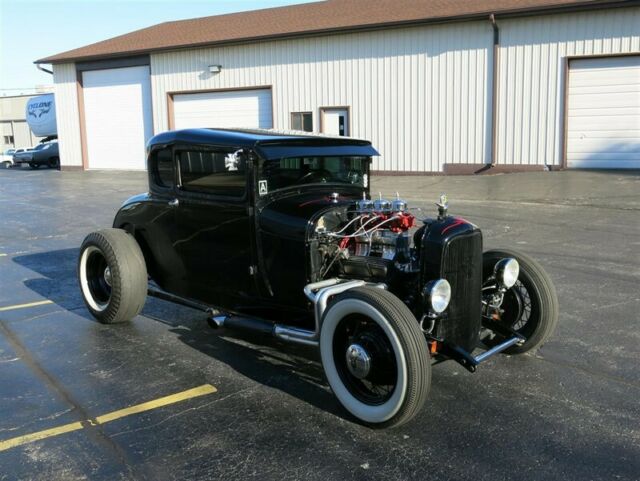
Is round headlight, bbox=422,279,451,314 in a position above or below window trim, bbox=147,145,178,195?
below

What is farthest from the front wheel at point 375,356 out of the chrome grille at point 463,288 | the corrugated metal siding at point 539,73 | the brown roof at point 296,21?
the brown roof at point 296,21

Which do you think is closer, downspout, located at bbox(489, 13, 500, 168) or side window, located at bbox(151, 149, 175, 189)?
side window, located at bbox(151, 149, 175, 189)

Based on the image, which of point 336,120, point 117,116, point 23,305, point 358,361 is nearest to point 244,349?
point 358,361

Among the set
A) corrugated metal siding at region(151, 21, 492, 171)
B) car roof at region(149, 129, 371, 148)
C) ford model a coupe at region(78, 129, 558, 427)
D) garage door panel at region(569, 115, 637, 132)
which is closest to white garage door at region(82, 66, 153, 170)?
corrugated metal siding at region(151, 21, 492, 171)

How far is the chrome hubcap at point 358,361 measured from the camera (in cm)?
345

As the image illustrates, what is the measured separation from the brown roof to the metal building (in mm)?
77

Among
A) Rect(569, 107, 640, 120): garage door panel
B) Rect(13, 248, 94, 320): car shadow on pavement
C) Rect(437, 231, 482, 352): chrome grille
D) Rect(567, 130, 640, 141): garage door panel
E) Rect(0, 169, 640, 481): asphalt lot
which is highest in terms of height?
Rect(569, 107, 640, 120): garage door panel

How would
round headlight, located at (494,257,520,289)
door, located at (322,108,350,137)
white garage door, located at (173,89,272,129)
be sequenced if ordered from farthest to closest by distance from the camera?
white garage door, located at (173,89,272,129)
door, located at (322,108,350,137)
round headlight, located at (494,257,520,289)

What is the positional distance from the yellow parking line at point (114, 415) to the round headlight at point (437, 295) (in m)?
1.55

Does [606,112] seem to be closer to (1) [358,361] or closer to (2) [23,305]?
(2) [23,305]

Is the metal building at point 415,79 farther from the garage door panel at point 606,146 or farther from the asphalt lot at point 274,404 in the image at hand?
the asphalt lot at point 274,404

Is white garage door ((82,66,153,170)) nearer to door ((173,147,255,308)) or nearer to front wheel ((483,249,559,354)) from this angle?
door ((173,147,255,308))

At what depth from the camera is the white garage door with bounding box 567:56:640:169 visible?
16.0 metres

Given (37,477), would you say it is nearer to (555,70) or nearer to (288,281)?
(288,281)
